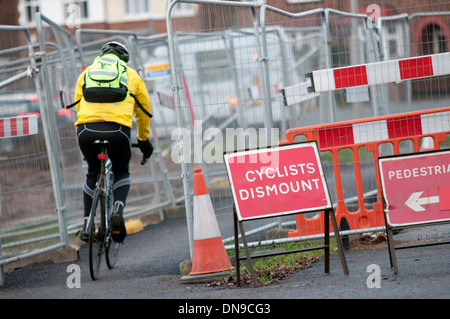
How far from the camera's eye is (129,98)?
6996 mm

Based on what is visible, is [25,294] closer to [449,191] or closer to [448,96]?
[449,191]

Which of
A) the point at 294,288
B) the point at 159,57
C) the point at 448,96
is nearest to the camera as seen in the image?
the point at 294,288

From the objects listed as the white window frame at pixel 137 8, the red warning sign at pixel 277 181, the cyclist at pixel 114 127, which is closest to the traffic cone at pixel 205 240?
the red warning sign at pixel 277 181

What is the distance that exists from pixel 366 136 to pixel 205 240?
197cm

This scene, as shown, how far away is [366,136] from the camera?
7.28 m

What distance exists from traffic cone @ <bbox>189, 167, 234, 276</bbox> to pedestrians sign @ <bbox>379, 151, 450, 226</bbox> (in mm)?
1545

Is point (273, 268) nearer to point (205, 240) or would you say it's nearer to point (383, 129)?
point (205, 240)

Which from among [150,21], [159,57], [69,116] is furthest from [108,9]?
[69,116]

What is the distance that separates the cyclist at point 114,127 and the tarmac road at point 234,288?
23.9 inches

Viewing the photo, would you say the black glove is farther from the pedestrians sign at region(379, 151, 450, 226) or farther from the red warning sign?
the pedestrians sign at region(379, 151, 450, 226)

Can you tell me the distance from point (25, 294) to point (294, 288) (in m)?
2.75

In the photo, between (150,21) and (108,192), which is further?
(150,21)

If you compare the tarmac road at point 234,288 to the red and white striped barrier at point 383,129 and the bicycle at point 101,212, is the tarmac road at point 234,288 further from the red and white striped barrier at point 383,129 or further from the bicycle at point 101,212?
the red and white striped barrier at point 383,129

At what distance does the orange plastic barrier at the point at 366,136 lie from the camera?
718 centimetres
